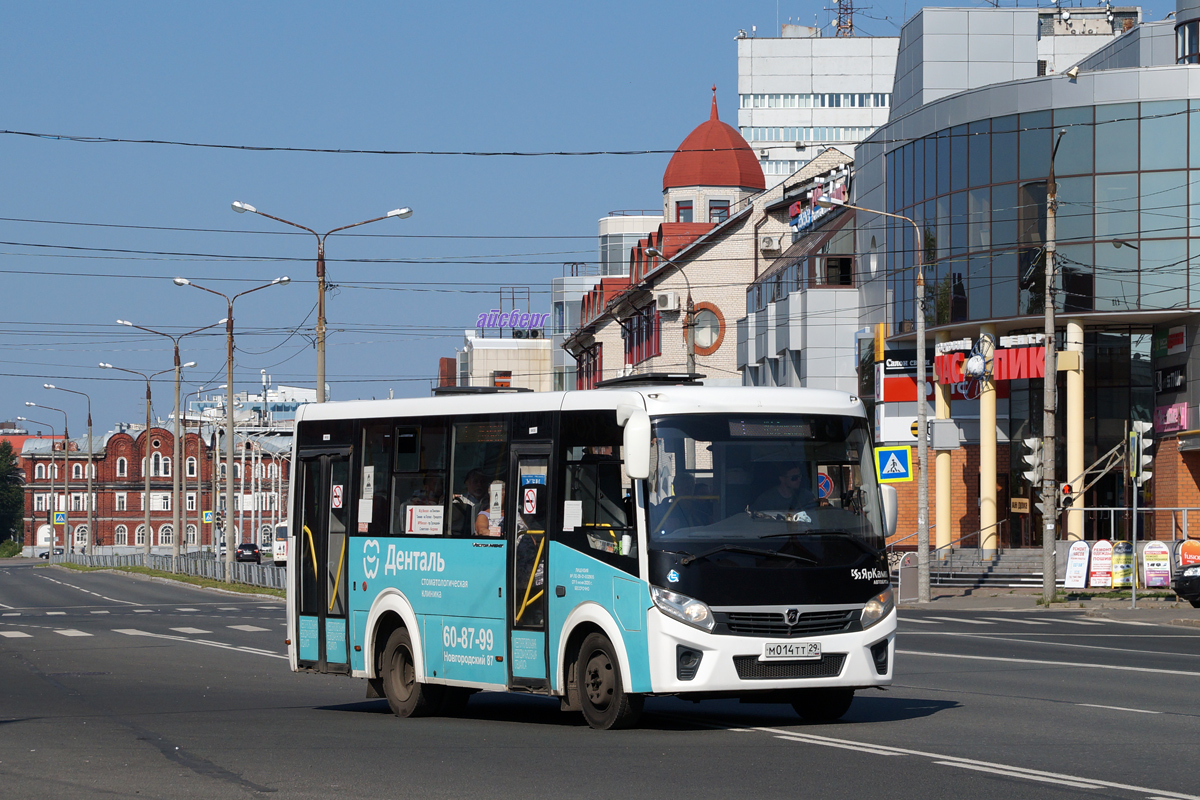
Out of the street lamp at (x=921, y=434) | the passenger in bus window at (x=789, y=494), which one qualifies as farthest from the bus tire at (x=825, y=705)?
the street lamp at (x=921, y=434)

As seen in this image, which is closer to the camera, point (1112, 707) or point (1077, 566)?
point (1112, 707)

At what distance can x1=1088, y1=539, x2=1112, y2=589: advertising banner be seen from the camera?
37.0 meters

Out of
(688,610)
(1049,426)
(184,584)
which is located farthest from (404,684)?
(184,584)

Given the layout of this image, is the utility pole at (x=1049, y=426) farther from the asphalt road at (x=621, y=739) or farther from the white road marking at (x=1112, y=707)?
the white road marking at (x=1112, y=707)

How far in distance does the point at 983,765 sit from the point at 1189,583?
24.0 m

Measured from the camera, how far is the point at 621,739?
38.5 feet

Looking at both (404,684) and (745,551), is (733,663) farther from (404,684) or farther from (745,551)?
(404,684)

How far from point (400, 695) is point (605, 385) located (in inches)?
137

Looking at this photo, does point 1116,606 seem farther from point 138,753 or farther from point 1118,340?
point 138,753

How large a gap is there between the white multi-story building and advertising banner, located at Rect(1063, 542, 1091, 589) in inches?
3936

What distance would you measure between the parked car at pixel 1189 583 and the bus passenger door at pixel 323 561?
868 inches

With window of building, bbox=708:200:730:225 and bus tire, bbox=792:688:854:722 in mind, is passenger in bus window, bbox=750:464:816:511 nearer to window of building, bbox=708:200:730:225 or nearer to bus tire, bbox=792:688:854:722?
bus tire, bbox=792:688:854:722

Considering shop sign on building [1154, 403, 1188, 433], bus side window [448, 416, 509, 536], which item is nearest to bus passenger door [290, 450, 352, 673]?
bus side window [448, 416, 509, 536]

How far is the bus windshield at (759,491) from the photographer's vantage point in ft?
39.2
